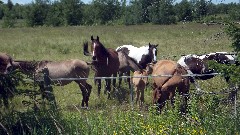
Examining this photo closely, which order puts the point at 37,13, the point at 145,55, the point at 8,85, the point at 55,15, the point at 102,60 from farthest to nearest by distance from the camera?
the point at 37,13
the point at 55,15
the point at 145,55
the point at 102,60
the point at 8,85

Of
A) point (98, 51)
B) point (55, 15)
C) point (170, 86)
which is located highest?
point (55, 15)

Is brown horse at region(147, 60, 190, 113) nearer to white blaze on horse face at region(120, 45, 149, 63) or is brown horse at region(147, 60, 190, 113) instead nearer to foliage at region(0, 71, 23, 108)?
foliage at region(0, 71, 23, 108)

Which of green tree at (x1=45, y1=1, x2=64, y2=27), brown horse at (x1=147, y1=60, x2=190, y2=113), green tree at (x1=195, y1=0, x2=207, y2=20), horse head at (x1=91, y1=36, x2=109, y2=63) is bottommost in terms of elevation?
brown horse at (x1=147, y1=60, x2=190, y2=113)

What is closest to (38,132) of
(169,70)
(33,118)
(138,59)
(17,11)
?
(33,118)

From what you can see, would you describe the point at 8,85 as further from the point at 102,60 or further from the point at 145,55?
the point at 145,55

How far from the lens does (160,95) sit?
817cm

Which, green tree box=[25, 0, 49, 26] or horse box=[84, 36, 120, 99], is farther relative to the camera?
green tree box=[25, 0, 49, 26]

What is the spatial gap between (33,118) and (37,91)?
373 mm

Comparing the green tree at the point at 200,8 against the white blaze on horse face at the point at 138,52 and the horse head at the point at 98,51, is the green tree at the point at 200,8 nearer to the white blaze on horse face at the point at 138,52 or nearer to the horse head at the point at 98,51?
the horse head at the point at 98,51

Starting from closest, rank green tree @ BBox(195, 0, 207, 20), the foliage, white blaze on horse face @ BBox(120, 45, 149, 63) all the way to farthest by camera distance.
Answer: green tree @ BBox(195, 0, 207, 20)
the foliage
white blaze on horse face @ BBox(120, 45, 149, 63)

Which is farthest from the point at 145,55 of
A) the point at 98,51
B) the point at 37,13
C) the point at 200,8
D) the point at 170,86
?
the point at 37,13

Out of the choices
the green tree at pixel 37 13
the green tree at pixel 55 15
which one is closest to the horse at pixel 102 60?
the green tree at pixel 55 15

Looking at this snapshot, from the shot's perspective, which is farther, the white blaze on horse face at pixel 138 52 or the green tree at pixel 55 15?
the green tree at pixel 55 15

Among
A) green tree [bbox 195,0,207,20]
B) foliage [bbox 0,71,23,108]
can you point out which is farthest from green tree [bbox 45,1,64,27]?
green tree [bbox 195,0,207,20]
